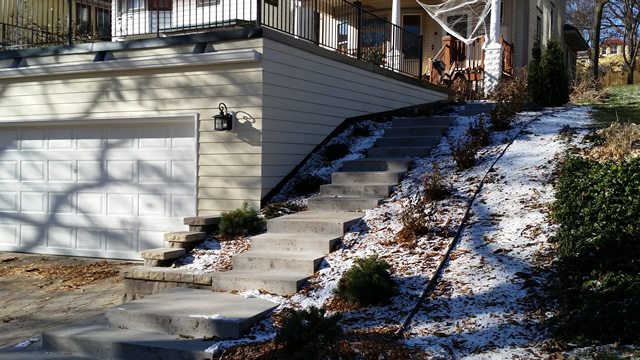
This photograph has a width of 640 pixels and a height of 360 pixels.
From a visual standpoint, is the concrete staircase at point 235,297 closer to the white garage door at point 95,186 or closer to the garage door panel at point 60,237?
the white garage door at point 95,186

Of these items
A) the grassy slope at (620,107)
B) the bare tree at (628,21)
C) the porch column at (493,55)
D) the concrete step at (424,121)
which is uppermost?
the bare tree at (628,21)

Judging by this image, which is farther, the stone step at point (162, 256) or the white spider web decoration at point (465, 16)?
the white spider web decoration at point (465, 16)

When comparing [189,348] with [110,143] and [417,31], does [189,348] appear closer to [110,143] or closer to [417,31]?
[110,143]

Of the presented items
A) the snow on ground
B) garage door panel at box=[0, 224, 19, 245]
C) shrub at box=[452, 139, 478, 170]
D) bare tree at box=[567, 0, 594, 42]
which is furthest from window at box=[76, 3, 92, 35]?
bare tree at box=[567, 0, 594, 42]

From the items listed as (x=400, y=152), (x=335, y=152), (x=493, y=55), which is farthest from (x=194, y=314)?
(x=493, y=55)

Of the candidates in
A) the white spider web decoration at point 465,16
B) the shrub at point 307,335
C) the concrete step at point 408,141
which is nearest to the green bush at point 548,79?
the white spider web decoration at point 465,16

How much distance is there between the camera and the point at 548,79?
13445mm

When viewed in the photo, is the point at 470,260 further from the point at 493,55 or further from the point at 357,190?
the point at 493,55

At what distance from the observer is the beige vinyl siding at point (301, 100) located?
Answer: 27.0 ft

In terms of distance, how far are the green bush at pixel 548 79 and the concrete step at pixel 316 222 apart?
811 centimetres

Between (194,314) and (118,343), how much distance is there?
2.21 ft

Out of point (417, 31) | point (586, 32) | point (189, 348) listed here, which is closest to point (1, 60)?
point (189, 348)

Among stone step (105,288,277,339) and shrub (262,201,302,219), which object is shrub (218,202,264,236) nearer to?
shrub (262,201,302,219)

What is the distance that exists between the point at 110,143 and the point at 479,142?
228 inches
